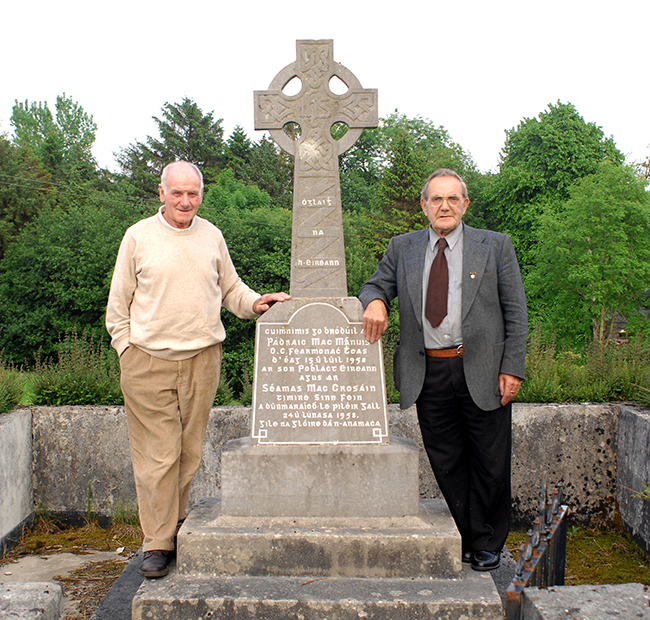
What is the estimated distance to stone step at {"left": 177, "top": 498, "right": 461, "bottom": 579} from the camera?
10.5 ft

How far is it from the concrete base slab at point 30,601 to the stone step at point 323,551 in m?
0.97

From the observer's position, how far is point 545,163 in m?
29.3

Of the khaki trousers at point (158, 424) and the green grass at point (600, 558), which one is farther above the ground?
the khaki trousers at point (158, 424)

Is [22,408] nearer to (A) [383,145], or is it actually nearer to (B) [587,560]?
(B) [587,560]

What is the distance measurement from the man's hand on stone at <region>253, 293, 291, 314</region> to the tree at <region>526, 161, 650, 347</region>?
2304 centimetres

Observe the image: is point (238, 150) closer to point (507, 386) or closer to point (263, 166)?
point (263, 166)

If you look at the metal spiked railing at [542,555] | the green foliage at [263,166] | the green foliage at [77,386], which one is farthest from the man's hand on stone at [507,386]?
the green foliage at [263,166]

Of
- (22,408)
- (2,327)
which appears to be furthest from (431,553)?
(2,327)

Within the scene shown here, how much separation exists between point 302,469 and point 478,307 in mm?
1314

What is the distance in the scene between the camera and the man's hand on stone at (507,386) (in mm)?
3281

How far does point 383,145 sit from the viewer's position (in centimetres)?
3966

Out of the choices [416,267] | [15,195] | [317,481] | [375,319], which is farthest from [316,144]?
[15,195]

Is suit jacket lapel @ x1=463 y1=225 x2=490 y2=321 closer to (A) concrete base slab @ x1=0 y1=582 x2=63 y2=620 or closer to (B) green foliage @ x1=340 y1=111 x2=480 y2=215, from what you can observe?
(A) concrete base slab @ x1=0 y1=582 x2=63 y2=620

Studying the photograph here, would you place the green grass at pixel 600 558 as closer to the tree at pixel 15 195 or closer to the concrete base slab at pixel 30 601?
the concrete base slab at pixel 30 601
